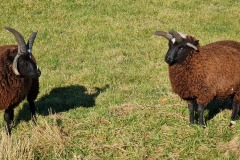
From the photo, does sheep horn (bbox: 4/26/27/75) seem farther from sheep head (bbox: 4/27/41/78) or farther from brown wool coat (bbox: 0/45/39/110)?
brown wool coat (bbox: 0/45/39/110)

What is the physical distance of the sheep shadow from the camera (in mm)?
9628

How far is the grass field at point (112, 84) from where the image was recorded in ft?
22.9

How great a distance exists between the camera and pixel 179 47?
779cm

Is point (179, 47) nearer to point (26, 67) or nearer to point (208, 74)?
point (208, 74)

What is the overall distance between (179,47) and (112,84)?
13.2ft

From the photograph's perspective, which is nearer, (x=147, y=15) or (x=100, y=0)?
(x=147, y=15)

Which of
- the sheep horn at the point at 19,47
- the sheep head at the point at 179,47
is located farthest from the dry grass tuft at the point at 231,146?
the sheep horn at the point at 19,47

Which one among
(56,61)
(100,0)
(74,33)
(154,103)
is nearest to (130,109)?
(154,103)

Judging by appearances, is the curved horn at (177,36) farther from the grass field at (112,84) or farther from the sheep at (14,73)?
the sheep at (14,73)

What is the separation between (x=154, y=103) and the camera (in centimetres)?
930

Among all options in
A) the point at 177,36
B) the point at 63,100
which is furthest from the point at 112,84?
the point at 177,36

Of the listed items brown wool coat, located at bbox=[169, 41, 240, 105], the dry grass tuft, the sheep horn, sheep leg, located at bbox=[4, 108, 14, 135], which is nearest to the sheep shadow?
sheep leg, located at bbox=[4, 108, 14, 135]

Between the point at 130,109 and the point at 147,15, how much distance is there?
34.8ft

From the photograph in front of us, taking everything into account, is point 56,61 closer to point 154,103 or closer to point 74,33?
point 74,33
